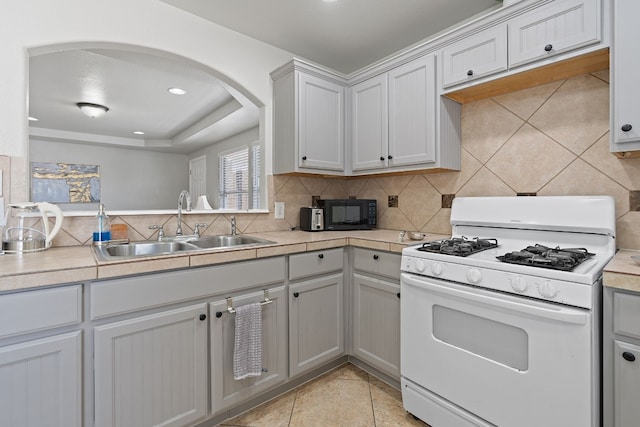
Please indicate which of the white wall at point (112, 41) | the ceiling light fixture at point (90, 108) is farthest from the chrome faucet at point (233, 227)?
the ceiling light fixture at point (90, 108)

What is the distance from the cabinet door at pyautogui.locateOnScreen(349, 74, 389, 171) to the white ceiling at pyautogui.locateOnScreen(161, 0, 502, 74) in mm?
325

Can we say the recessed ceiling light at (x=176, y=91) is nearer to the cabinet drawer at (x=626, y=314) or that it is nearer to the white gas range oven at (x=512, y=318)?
the white gas range oven at (x=512, y=318)

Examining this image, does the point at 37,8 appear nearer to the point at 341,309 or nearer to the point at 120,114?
the point at 341,309

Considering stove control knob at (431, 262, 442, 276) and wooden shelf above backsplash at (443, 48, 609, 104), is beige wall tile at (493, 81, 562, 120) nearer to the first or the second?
wooden shelf above backsplash at (443, 48, 609, 104)

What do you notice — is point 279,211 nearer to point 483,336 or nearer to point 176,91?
point 483,336

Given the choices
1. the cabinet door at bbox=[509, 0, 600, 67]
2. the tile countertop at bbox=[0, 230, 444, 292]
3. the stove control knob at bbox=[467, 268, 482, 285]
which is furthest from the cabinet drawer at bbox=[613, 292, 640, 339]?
the cabinet door at bbox=[509, 0, 600, 67]

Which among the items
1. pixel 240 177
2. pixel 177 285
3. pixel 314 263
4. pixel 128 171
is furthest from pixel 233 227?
pixel 128 171

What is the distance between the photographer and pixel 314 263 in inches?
75.8

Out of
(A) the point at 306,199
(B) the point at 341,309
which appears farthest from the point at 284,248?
(A) the point at 306,199

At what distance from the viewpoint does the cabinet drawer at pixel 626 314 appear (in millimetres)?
1030

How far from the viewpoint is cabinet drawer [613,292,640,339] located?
1.03m

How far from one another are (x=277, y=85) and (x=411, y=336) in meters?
1.99

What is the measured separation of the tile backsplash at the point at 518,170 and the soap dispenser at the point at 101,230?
0.07 m

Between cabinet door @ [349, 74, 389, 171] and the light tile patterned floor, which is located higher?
cabinet door @ [349, 74, 389, 171]
